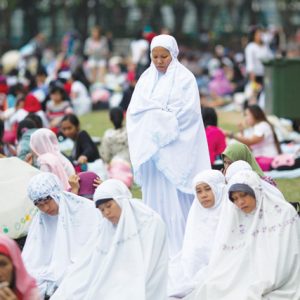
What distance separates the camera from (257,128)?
547 inches

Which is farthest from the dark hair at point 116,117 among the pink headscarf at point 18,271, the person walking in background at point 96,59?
the person walking in background at point 96,59

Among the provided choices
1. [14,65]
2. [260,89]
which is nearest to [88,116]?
[260,89]

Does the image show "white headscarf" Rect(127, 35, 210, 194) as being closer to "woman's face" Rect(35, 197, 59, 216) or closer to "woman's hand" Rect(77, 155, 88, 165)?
"woman's face" Rect(35, 197, 59, 216)

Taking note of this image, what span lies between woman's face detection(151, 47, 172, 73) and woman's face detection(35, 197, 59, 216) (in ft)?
5.41

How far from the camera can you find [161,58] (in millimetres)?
10164

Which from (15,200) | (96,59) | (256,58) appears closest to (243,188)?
(15,200)

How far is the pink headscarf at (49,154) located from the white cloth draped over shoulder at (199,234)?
2.07 metres

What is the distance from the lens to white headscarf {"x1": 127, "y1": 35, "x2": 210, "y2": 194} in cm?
1010

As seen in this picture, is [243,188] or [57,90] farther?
[57,90]

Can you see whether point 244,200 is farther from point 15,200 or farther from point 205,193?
point 15,200

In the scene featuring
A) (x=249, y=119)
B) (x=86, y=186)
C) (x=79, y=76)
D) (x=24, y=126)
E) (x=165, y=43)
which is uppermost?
(x=165, y=43)

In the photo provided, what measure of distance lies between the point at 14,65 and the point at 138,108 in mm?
21524

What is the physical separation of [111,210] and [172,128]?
6.43ft

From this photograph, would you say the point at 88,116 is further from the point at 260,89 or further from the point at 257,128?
the point at 257,128
